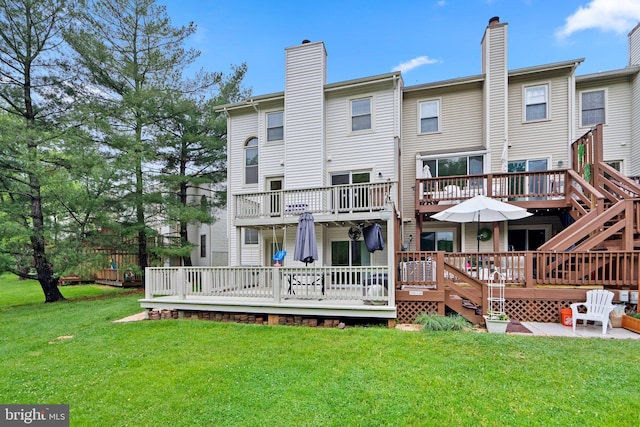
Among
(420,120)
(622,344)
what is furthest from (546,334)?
(420,120)

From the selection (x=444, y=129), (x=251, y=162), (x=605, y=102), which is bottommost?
(x=251, y=162)

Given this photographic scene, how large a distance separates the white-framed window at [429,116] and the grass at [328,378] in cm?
789

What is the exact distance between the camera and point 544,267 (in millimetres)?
6816

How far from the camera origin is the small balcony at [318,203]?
8.52 m

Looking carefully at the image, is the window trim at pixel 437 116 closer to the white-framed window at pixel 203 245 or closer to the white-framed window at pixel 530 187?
the white-framed window at pixel 530 187

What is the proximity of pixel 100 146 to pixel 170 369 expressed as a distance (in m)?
13.3

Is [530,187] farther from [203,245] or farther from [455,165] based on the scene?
[203,245]

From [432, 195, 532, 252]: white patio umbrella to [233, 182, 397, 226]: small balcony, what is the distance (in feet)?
6.06

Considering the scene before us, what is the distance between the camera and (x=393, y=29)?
18312 mm

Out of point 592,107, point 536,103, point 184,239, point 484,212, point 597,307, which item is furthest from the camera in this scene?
point 184,239

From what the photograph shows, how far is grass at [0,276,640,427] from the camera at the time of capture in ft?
10.7

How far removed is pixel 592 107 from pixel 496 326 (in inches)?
372

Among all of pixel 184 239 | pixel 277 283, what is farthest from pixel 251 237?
pixel 277 283

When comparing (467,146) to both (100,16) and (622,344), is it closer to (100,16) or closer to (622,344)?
(622,344)
